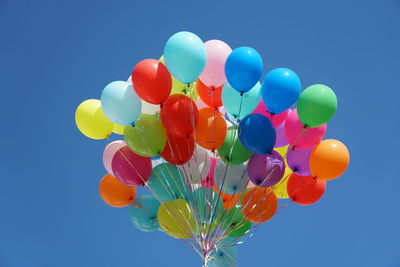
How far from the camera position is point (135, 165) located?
522 cm

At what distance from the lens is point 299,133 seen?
5.07 metres

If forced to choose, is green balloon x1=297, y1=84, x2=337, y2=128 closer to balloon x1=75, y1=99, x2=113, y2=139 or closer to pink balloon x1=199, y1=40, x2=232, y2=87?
pink balloon x1=199, y1=40, x2=232, y2=87

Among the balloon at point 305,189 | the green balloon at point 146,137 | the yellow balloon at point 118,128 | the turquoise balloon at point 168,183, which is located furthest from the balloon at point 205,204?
the yellow balloon at point 118,128

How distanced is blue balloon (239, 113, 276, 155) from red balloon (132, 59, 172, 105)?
0.90 m

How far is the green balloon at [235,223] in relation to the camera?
5.44 m

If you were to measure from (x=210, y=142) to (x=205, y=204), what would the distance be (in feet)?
2.34

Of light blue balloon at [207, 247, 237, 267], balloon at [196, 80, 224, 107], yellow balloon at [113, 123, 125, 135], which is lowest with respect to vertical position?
light blue balloon at [207, 247, 237, 267]

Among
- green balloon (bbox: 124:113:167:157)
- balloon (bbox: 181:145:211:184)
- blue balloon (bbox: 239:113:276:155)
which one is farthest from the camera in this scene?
balloon (bbox: 181:145:211:184)

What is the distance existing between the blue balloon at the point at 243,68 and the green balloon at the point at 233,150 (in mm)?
565

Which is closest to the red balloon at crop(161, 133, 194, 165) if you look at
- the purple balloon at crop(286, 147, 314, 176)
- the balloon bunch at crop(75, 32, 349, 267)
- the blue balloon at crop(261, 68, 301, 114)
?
the balloon bunch at crop(75, 32, 349, 267)

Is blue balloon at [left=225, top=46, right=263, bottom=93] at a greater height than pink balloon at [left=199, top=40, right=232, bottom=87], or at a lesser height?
lesser

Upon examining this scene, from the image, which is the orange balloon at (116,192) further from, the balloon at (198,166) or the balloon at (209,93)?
the balloon at (209,93)

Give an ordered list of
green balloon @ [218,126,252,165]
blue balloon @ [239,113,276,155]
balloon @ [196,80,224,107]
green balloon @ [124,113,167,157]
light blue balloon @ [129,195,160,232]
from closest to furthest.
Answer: blue balloon @ [239,113,276,155], green balloon @ [124,113,167,157], green balloon @ [218,126,252,165], balloon @ [196,80,224,107], light blue balloon @ [129,195,160,232]

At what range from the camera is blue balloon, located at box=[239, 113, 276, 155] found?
16.1 ft
